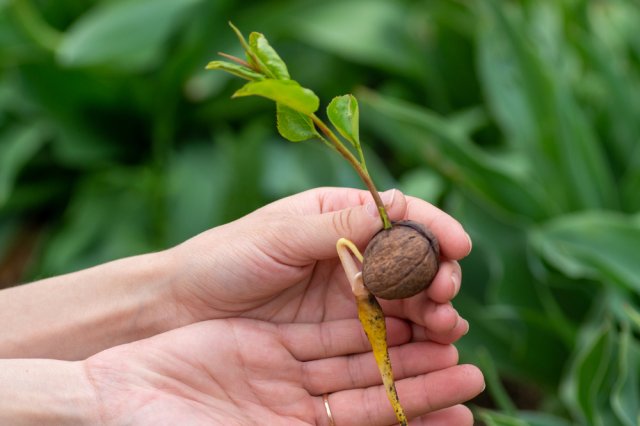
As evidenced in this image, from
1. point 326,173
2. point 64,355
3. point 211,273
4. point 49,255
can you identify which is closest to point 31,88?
point 49,255

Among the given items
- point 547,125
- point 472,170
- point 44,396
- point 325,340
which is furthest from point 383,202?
point 547,125

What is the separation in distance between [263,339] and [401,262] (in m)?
0.35

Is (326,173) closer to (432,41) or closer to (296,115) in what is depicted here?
(432,41)

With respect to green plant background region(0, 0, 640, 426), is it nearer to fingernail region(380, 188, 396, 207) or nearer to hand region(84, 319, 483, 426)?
hand region(84, 319, 483, 426)

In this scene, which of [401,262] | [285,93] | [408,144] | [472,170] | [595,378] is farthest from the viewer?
[408,144]

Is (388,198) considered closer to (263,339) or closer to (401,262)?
(401,262)

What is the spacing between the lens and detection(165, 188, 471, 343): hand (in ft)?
4.67

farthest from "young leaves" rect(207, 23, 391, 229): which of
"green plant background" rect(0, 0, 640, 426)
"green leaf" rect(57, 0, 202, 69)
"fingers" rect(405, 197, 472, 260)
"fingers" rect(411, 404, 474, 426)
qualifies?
"green leaf" rect(57, 0, 202, 69)

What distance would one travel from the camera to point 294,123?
52.1 inches

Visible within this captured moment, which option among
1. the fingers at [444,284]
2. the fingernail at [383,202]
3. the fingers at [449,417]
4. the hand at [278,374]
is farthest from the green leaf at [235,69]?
the fingers at [449,417]

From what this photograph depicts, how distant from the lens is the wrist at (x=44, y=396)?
146 centimetres

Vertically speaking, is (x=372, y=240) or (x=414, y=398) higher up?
(x=372, y=240)

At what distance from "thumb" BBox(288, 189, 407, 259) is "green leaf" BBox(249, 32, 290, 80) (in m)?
0.25

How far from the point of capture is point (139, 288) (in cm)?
170
